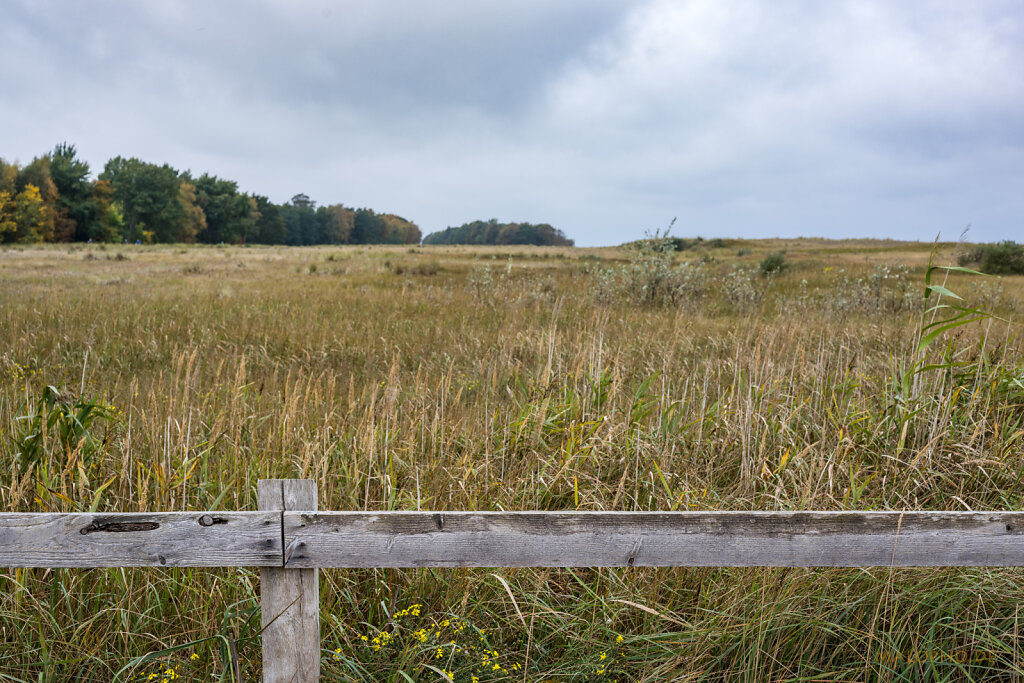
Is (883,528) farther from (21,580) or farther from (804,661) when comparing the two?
(21,580)

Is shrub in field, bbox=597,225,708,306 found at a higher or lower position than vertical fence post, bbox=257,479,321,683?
higher

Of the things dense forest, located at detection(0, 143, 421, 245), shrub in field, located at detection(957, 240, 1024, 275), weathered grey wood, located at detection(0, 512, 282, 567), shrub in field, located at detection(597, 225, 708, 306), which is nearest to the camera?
weathered grey wood, located at detection(0, 512, 282, 567)

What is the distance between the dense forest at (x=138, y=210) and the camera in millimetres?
52438

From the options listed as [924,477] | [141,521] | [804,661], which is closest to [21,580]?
[141,521]

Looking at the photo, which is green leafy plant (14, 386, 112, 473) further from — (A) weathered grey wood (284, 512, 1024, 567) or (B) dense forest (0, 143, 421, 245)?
(B) dense forest (0, 143, 421, 245)

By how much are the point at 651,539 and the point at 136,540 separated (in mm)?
1506

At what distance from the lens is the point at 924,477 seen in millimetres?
3162

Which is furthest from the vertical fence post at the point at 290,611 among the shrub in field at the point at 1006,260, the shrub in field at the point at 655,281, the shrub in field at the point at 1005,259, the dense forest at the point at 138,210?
the dense forest at the point at 138,210

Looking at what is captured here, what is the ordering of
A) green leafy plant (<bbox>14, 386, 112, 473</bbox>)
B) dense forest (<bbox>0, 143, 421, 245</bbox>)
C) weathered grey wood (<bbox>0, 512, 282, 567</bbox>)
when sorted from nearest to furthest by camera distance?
weathered grey wood (<bbox>0, 512, 282, 567</bbox>)
green leafy plant (<bbox>14, 386, 112, 473</bbox>)
dense forest (<bbox>0, 143, 421, 245</bbox>)

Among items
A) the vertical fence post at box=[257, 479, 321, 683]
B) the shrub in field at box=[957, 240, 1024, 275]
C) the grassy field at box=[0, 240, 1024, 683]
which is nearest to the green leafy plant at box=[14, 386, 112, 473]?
the grassy field at box=[0, 240, 1024, 683]

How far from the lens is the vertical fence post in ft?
5.37

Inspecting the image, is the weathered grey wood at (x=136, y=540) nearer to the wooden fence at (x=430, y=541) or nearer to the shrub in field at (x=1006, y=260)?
the wooden fence at (x=430, y=541)

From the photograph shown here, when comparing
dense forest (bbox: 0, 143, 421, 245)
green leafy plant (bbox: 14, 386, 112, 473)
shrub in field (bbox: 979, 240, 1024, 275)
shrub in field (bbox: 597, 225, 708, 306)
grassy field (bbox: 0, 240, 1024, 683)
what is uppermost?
dense forest (bbox: 0, 143, 421, 245)

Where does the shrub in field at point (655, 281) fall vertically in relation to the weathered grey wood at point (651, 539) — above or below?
above
